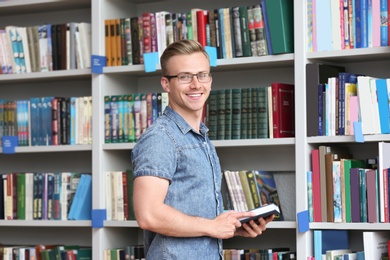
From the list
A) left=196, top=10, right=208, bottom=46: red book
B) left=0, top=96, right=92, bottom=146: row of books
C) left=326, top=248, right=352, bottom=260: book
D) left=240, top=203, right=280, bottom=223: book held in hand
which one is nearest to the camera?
left=240, top=203, right=280, bottom=223: book held in hand

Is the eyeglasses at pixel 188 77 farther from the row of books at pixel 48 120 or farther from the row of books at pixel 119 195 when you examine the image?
the row of books at pixel 48 120

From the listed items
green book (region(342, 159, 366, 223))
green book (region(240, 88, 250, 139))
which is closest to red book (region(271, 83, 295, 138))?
green book (region(240, 88, 250, 139))

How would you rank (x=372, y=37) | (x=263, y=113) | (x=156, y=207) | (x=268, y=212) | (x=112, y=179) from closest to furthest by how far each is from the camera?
(x=156, y=207) < (x=268, y=212) < (x=372, y=37) < (x=263, y=113) < (x=112, y=179)

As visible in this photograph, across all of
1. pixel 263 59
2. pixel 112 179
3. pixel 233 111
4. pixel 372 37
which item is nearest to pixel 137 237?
pixel 112 179

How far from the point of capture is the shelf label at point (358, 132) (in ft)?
11.4

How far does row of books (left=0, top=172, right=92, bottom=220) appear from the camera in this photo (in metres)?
4.26

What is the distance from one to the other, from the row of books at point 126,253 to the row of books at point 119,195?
0.16m

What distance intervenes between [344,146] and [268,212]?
1.48 metres

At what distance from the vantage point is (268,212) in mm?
2441

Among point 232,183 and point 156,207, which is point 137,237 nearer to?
point 232,183

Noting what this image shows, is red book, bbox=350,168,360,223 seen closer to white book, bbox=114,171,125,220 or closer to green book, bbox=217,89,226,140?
green book, bbox=217,89,226,140

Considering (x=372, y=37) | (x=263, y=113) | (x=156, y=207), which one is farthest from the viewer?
(x=263, y=113)

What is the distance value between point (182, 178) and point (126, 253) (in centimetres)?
183

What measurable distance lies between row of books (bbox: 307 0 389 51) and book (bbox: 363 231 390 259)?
32.0 inches
